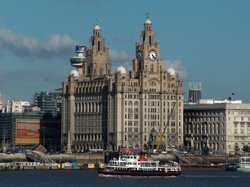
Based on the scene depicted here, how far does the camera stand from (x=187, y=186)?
19638cm

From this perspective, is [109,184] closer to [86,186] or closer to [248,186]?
A: [86,186]

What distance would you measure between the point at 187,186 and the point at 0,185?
106 feet

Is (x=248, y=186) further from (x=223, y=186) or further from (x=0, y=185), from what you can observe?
(x=0, y=185)

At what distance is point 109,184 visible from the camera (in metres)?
198

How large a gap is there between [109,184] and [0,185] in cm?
1890

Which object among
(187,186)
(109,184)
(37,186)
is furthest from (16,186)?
(187,186)

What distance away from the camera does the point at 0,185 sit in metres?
198

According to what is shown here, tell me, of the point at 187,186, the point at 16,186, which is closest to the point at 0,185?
the point at 16,186

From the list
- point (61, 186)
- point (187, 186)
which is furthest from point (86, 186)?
point (187, 186)

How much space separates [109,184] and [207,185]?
1721cm

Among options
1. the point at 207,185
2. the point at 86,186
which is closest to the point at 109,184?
the point at 86,186

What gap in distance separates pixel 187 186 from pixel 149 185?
21.9 ft

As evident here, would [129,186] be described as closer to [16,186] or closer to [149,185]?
[149,185]

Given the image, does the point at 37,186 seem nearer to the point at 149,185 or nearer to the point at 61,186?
the point at 61,186
